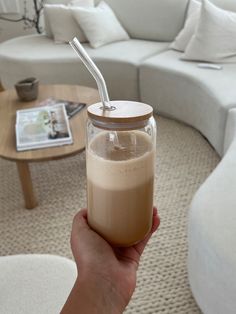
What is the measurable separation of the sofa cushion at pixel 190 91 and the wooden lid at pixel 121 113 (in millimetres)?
1557

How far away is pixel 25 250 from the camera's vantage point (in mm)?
1741

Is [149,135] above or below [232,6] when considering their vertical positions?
above

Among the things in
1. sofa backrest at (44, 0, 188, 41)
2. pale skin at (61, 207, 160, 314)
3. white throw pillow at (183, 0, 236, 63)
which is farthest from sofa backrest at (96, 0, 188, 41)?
pale skin at (61, 207, 160, 314)

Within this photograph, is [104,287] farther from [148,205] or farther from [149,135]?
[149,135]

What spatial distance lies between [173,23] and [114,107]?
2720mm

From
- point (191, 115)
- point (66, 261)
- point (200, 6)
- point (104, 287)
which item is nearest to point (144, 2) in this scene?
point (200, 6)

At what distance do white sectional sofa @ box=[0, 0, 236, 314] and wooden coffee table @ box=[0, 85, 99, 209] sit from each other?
552 millimetres

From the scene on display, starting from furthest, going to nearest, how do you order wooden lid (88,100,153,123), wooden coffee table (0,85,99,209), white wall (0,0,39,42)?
1. white wall (0,0,39,42)
2. wooden coffee table (0,85,99,209)
3. wooden lid (88,100,153,123)

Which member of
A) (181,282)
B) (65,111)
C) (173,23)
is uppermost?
(173,23)

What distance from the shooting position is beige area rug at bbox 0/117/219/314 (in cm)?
153

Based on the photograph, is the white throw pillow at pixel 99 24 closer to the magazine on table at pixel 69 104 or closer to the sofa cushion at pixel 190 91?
the sofa cushion at pixel 190 91

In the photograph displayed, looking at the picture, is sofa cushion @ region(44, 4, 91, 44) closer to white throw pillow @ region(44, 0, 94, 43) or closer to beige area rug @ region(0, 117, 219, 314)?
white throw pillow @ region(44, 0, 94, 43)

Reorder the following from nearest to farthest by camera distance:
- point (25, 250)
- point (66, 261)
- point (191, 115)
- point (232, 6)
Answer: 1. point (66, 261)
2. point (25, 250)
3. point (191, 115)
4. point (232, 6)

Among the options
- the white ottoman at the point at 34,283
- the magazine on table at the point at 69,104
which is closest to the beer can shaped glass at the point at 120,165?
the white ottoman at the point at 34,283
